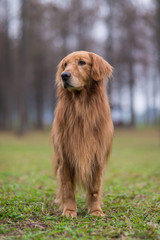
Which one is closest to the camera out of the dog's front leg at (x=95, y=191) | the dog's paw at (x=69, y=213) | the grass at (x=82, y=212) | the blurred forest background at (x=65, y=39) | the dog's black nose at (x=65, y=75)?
the grass at (x=82, y=212)

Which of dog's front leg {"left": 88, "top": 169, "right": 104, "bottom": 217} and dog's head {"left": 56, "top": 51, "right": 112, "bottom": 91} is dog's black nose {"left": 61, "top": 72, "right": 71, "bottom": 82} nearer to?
dog's head {"left": 56, "top": 51, "right": 112, "bottom": 91}

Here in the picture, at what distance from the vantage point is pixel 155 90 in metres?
30.8

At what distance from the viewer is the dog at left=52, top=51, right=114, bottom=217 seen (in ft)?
12.3

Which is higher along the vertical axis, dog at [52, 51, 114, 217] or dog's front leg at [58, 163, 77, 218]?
dog at [52, 51, 114, 217]

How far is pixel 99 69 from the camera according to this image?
13.3 ft

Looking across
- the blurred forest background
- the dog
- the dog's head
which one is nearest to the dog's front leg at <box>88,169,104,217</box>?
the dog

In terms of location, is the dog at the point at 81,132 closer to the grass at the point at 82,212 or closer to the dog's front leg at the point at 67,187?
the dog's front leg at the point at 67,187

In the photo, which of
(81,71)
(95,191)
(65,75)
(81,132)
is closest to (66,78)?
(65,75)

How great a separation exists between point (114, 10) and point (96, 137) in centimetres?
1878

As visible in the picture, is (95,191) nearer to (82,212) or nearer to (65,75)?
(82,212)

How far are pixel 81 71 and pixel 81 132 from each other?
2.72 ft

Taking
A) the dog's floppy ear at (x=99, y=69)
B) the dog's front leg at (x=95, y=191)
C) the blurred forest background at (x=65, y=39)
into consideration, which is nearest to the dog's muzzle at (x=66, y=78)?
the dog's floppy ear at (x=99, y=69)

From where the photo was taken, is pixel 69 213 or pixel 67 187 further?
pixel 67 187

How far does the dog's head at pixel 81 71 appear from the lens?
12.5ft
